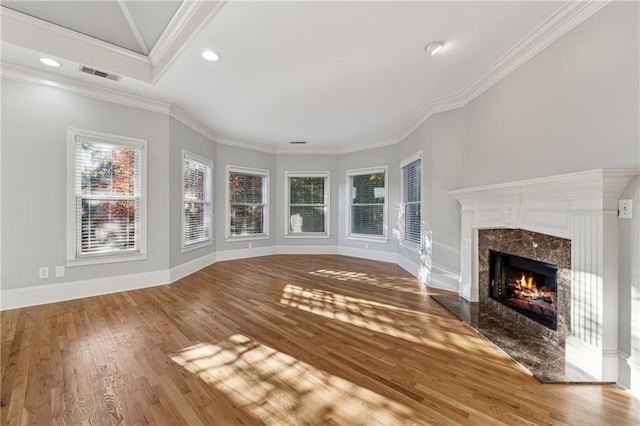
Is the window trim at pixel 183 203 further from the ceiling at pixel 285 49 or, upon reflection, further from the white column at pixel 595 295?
the white column at pixel 595 295

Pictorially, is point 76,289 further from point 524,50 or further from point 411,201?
point 524,50

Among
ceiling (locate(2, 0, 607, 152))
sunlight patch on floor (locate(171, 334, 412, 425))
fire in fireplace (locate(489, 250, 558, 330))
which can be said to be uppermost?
ceiling (locate(2, 0, 607, 152))

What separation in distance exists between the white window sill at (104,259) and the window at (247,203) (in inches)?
88.4

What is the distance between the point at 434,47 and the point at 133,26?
3.40 metres

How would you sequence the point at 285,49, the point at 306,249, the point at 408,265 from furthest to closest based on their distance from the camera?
the point at 306,249, the point at 408,265, the point at 285,49

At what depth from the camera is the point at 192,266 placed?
4812 mm

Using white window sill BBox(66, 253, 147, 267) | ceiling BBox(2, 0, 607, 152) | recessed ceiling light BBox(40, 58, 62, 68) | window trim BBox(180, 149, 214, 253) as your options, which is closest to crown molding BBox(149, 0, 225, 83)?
ceiling BBox(2, 0, 607, 152)

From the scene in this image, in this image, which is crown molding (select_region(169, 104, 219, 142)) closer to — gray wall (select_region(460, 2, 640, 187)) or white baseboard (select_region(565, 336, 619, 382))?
gray wall (select_region(460, 2, 640, 187))

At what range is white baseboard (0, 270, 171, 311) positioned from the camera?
304cm

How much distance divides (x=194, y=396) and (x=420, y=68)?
12.0 feet

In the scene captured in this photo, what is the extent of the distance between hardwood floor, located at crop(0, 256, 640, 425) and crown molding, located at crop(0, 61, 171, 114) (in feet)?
8.78

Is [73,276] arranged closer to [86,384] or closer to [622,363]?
[86,384]

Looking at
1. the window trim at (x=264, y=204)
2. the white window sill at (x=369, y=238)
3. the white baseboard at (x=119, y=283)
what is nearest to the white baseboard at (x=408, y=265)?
the white baseboard at (x=119, y=283)

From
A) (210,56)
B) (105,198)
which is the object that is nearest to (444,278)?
(210,56)
